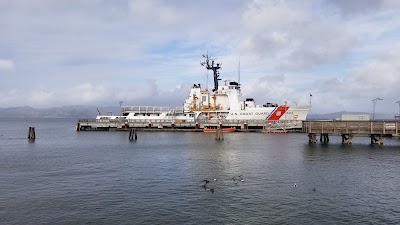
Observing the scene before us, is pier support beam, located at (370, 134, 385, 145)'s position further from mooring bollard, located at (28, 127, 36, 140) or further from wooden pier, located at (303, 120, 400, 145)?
mooring bollard, located at (28, 127, 36, 140)

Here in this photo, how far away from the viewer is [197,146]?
201 feet

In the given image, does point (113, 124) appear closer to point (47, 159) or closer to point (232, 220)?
point (47, 159)

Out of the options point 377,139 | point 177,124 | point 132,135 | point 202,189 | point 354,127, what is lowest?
point 202,189

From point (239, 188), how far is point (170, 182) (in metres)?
6.53

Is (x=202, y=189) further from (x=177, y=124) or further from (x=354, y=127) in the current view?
(x=177, y=124)

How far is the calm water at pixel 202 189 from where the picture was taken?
73.6 ft

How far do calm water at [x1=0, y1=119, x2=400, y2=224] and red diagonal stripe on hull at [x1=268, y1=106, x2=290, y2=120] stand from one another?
39.8 meters

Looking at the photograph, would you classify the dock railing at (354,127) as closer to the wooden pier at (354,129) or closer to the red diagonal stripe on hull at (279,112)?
the wooden pier at (354,129)

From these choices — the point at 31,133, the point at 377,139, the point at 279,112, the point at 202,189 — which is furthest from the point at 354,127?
the point at 31,133

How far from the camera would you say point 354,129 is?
58844 millimetres

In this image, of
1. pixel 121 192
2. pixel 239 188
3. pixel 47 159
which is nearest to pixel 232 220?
pixel 239 188

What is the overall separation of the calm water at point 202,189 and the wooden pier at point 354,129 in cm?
815

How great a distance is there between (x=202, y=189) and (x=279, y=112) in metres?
63.5

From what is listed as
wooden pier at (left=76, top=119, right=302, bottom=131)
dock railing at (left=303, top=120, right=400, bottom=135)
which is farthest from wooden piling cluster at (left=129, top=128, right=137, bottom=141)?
dock railing at (left=303, top=120, right=400, bottom=135)
